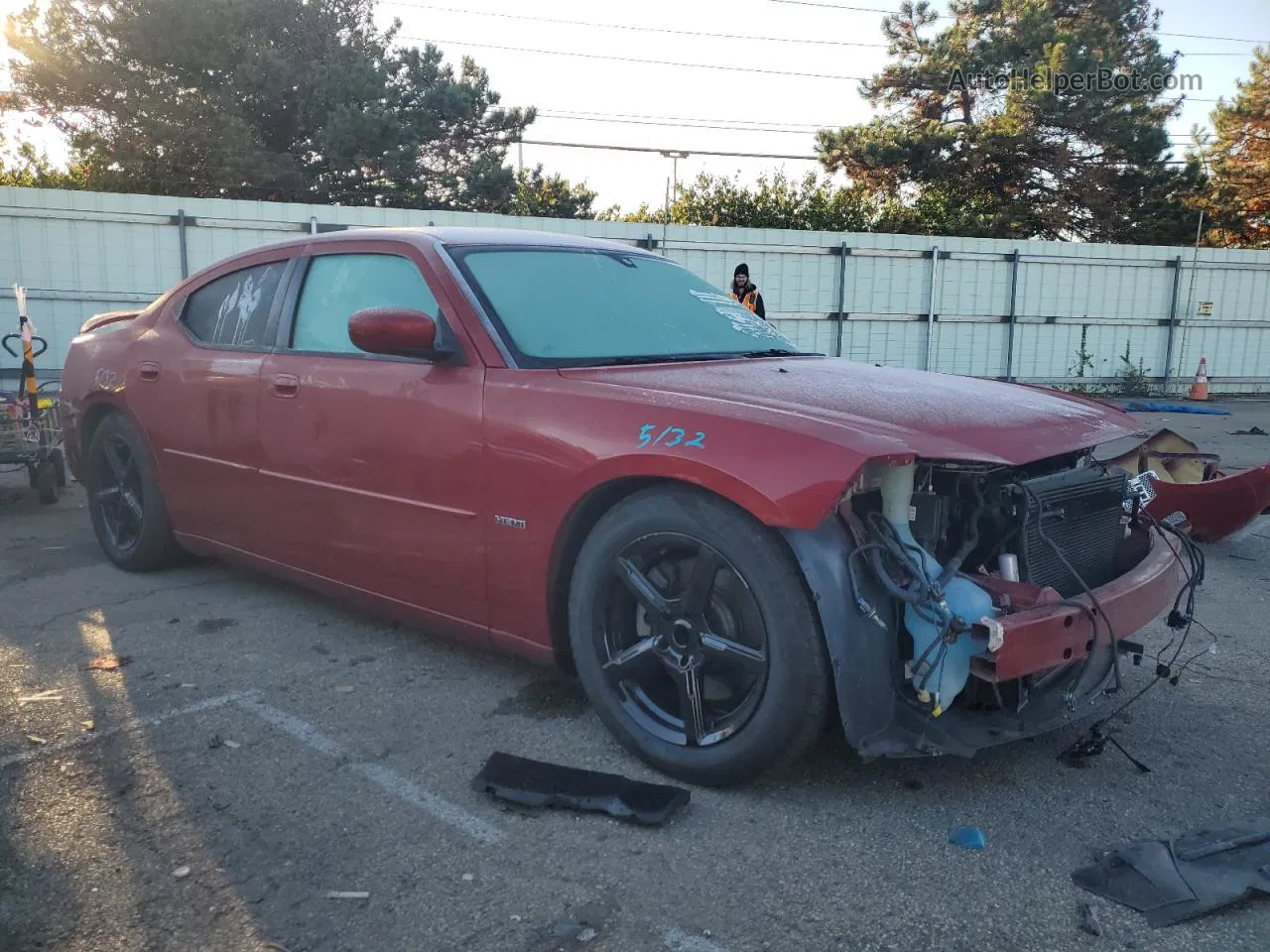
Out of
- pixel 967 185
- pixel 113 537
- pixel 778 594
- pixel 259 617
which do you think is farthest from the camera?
pixel 967 185

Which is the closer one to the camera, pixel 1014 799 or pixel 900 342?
pixel 1014 799

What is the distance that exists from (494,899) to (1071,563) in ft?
6.17

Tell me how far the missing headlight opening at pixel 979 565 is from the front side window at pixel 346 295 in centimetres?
175

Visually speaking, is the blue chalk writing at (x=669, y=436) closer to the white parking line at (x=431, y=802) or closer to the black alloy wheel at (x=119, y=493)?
the white parking line at (x=431, y=802)

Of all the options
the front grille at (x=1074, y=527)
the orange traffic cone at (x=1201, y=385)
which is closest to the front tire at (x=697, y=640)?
the front grille at (x=1074, y=527)

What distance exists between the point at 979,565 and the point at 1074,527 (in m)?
0.41

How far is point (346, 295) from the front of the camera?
3949 mm

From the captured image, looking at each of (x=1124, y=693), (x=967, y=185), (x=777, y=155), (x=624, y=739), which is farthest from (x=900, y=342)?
(x=777, y=155)

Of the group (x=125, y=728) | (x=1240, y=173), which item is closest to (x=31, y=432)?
(x=125, y=728)

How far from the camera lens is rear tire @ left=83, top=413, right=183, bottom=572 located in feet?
16.0

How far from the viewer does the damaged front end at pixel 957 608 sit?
254 cm

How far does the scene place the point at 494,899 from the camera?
235cm

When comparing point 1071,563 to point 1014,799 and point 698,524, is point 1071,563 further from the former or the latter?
point 698,524

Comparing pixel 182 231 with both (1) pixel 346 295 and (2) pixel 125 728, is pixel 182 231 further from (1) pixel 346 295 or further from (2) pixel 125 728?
(2) pixel 125 728
